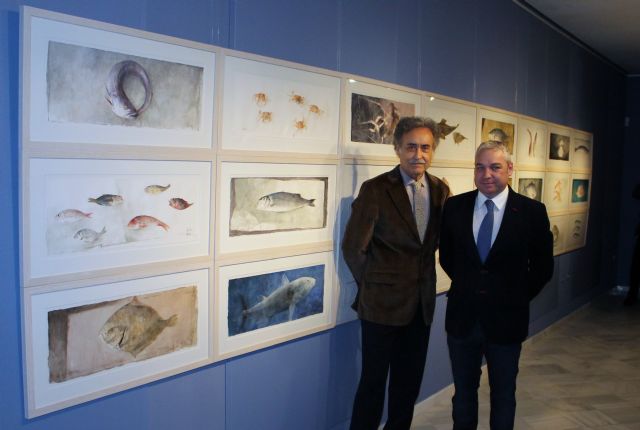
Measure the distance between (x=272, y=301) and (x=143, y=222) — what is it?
0.77 metres

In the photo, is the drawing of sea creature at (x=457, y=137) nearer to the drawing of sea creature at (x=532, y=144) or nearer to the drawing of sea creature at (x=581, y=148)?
the drawing of sea creature at (x=532, y=144)

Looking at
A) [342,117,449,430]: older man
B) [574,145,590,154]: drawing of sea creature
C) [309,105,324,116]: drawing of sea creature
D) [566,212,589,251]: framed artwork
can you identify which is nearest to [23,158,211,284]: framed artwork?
[309,105,324,116]: drawing of sea creature

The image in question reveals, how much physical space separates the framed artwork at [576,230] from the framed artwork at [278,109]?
13.1ft

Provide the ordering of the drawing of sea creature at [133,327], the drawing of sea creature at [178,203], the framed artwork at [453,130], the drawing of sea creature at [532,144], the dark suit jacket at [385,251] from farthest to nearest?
the drawing of sea creature at [532,144]
the framed artwork at [453,130]
the dark suit jacket at [385,251]
the drawing of sea creature at [178,203]
the drawing of sea creature at [133,327]

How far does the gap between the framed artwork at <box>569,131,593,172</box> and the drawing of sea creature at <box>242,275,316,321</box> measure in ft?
13.7

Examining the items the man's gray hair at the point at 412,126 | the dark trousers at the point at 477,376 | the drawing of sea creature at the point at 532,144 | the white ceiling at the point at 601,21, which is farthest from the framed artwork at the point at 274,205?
the white ceiling at the point at 601,21

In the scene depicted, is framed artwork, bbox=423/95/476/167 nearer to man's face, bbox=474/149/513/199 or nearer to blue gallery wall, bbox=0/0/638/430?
blue gallery wall, bbox=0/0/638/430

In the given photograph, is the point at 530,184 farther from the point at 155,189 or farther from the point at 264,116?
the point at 155,189

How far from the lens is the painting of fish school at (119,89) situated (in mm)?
1663

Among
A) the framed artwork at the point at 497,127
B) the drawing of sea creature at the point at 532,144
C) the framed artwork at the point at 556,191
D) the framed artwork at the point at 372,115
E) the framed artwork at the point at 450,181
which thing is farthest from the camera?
the framed artwork at the point at 556,191

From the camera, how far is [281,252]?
2465 millimetres

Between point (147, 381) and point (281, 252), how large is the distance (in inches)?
31.4

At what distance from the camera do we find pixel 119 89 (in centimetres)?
180

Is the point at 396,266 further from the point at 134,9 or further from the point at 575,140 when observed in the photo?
the point at 575,140
